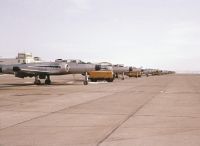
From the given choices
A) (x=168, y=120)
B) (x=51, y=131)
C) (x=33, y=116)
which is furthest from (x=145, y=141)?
(x=33, y=116)

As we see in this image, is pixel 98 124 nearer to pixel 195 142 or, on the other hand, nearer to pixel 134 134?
pixel 134 134

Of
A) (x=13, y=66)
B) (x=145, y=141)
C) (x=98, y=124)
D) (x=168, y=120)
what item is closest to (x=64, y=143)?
(x=145, y=141)

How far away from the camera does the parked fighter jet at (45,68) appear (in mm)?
33188

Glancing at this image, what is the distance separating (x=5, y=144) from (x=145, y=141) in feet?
9.60

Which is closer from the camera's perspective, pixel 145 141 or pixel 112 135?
pixel 145 141

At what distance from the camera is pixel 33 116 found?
444 inches

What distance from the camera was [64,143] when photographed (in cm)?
713

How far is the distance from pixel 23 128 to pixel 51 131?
3.04 ft

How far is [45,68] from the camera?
115ft

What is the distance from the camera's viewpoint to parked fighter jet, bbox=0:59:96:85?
109 feet

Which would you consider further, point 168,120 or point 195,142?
point 168,120

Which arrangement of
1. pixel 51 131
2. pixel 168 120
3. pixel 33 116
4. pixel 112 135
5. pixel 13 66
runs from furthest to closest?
1. pixel 13 66
2. pixel 33 116
3. pixel 168 120
4. pixel 51 131
5. pixel 112 135

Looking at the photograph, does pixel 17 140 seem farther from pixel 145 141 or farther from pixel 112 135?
pixel 145 141

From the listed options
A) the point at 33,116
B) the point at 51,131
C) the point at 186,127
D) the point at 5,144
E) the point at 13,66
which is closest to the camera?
the point at 5,144
